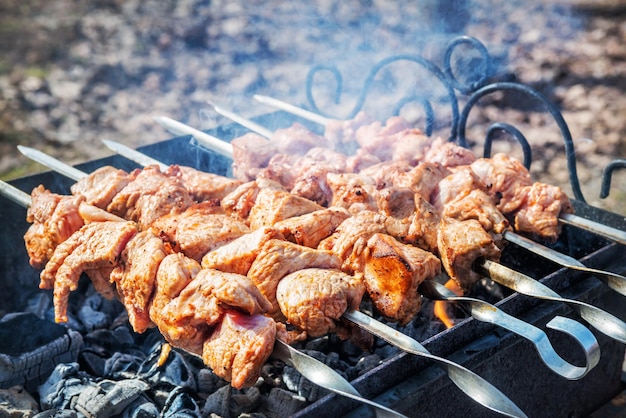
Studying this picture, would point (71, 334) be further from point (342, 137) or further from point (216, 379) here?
point (342, 137)

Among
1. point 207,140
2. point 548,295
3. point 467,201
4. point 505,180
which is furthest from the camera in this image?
point 207,140

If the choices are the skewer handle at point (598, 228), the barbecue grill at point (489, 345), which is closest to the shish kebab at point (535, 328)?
the barbecue grill at point (489, 345)

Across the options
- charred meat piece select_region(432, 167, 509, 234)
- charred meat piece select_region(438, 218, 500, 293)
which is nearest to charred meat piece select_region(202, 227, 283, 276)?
charred meat piece select_region(438, 218, 500, 293)

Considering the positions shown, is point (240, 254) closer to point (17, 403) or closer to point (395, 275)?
point (395, 275)

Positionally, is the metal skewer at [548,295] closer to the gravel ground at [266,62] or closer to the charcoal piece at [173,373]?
the charcoal piece at [173,373]

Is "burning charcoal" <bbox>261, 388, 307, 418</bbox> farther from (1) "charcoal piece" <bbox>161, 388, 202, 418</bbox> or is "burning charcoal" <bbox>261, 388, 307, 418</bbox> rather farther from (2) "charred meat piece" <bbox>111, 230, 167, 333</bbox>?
(2) "charred meat piece" <bbox>111, 230, 167, 333</bbox>

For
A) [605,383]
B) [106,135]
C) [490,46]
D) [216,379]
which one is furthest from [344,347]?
[490,46]

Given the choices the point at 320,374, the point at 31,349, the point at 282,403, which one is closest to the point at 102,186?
the point at 31,349
